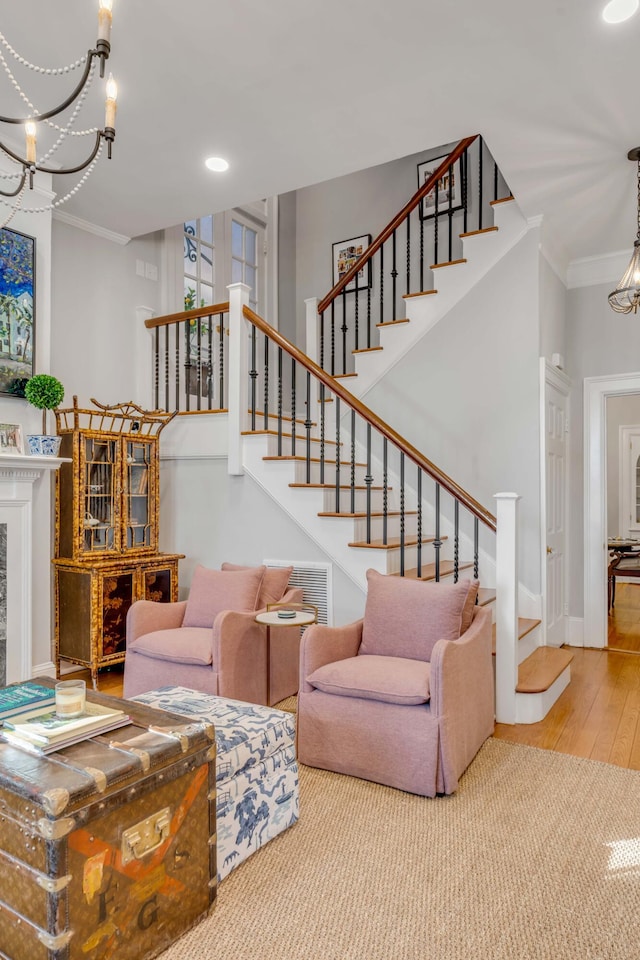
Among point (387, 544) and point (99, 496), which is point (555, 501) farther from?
point (99, 496)

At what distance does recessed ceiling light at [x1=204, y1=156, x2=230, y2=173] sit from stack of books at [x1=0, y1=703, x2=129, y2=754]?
3.19 m

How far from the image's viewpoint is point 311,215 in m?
6.50

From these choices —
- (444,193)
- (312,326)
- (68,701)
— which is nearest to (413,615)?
(68,701)

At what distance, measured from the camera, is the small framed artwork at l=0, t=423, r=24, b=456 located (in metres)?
3.58

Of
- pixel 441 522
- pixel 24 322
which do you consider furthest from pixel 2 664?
pixel 441 522

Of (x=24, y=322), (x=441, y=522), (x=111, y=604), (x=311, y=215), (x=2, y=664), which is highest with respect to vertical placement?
(x=311, y=215)

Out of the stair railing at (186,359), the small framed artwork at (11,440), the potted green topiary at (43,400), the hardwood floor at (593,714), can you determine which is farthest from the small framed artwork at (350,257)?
the hardwood floor at (593,714)

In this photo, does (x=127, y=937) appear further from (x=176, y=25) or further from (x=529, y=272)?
(x=529, y=272)

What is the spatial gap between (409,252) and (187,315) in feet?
6.78

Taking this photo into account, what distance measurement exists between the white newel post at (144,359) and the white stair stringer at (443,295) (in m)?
1.59

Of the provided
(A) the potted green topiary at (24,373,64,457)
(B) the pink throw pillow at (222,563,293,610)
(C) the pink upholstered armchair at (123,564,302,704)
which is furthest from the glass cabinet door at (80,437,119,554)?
(B) the pink throw pillow at (222,563,293,610)

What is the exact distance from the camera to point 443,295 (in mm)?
4711

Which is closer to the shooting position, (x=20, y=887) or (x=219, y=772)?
(x=20, y=887)

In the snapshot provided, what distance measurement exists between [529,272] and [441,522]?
1882 mm
